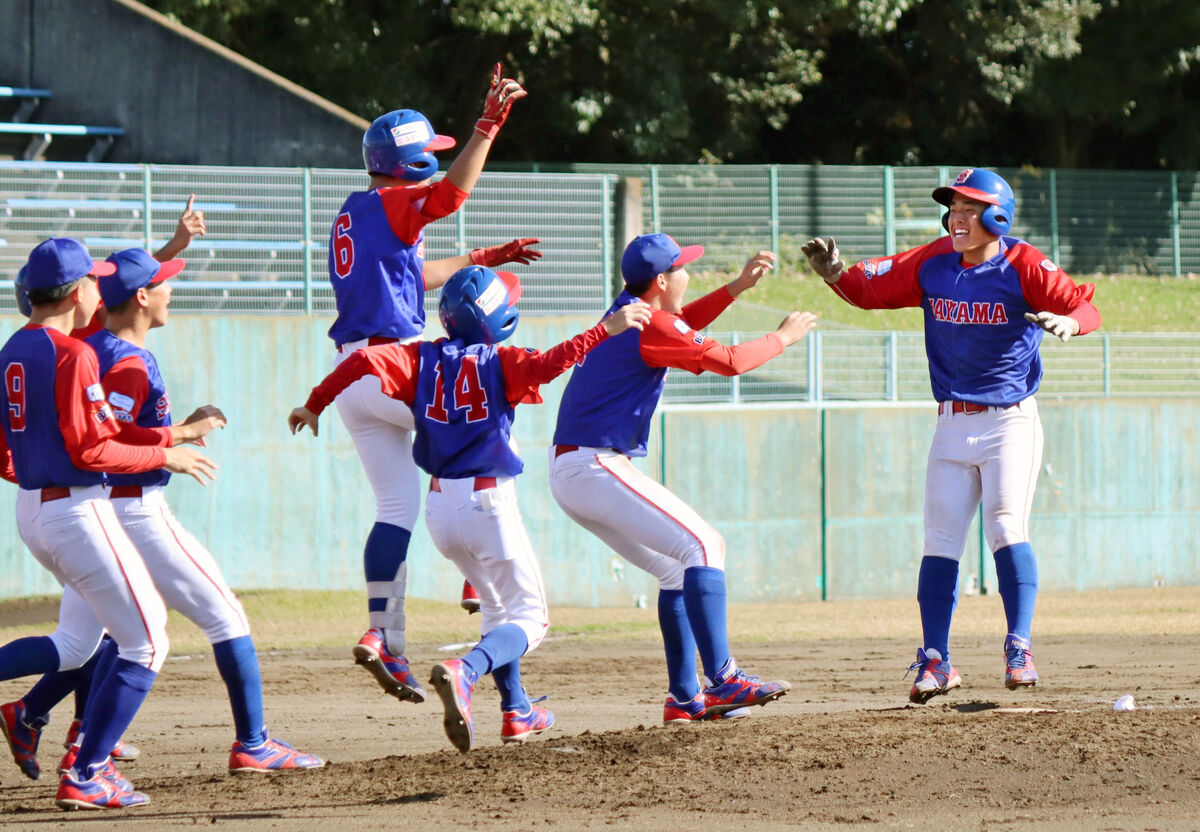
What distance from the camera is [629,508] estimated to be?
6.91m

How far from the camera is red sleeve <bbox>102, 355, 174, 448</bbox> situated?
250 inches

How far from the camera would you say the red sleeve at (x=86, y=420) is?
231 inches

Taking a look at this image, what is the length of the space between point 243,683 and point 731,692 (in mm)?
2194

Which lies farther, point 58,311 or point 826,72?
point 826,72

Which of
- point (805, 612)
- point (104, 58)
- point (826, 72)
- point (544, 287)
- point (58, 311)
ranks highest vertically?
point (826, 72)

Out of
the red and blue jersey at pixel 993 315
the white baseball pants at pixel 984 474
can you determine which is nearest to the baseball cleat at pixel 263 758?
the white baseball pants at pixel 984 474

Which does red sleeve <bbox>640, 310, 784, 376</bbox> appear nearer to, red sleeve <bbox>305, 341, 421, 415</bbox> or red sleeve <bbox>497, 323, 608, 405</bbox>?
red sleeve <bbox>497, 323, 608, 405</bbox>

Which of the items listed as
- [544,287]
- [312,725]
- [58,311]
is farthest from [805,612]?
[58,311]

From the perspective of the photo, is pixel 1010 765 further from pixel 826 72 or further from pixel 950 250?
pixel 826 72

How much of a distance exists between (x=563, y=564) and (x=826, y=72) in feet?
62.7

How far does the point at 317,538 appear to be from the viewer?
53.3ft

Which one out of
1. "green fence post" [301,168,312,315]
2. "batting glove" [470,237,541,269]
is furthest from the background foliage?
"batting glove" [470,237,541,269]

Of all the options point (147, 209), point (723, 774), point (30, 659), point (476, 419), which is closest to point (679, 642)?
point (723, 774)

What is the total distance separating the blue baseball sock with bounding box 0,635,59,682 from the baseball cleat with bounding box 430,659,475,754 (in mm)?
2003
